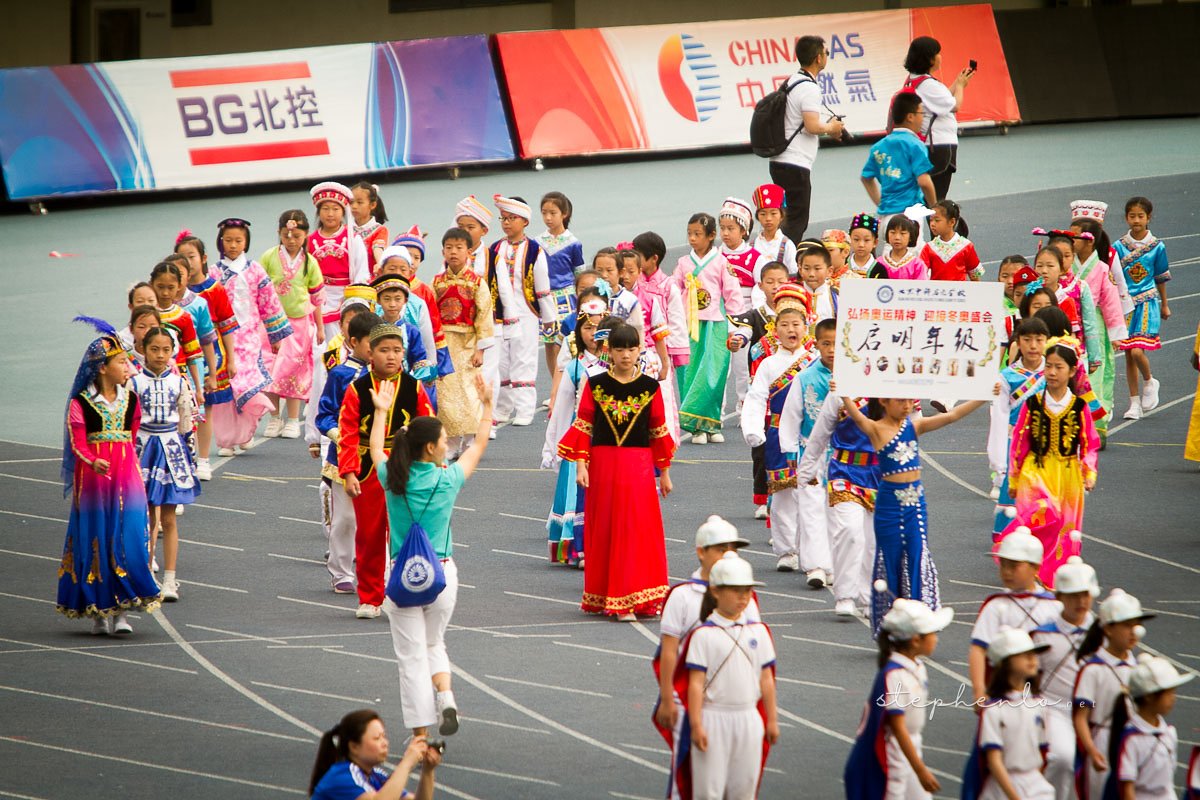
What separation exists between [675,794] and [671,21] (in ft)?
85.0

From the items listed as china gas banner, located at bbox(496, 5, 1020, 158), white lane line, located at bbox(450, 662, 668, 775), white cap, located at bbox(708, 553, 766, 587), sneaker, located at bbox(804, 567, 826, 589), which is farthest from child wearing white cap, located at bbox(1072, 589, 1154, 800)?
china gas banner, located at bbox(496, 5, 1020, 158)

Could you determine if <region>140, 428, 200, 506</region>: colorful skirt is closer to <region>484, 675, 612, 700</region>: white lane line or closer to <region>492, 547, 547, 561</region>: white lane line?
<region>492, 547, 547, 561</region>: white lane line

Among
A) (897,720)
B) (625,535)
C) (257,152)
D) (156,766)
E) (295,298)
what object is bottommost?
(156,766)

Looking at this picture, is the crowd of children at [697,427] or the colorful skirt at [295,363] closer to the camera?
the crowd of children at [697,427]

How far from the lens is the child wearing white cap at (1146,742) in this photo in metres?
6.17

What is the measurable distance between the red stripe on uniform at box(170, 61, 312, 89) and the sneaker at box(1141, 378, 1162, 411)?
13.4 meters

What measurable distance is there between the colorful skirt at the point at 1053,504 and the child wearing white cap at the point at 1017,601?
7.54ft

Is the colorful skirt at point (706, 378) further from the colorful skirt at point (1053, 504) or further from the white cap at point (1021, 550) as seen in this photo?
the white cap at point (1021, 550)

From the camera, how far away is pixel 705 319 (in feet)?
45.5

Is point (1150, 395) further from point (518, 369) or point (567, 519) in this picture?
point (567, 519)

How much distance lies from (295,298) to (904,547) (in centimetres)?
709

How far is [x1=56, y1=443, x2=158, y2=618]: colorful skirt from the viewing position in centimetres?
923

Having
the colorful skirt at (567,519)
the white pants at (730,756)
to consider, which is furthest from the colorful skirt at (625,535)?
the white pants at (730,756)

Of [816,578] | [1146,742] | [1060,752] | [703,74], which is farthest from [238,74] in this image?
[1146,742]
